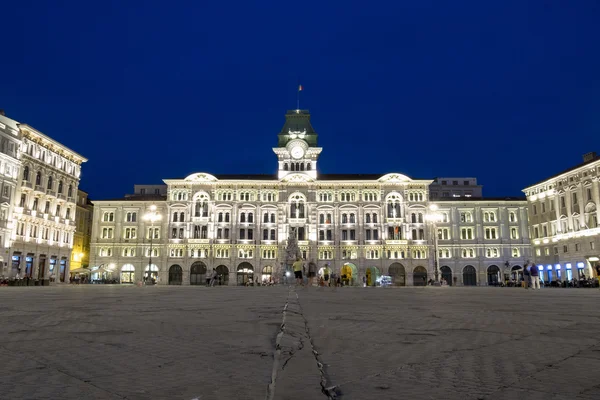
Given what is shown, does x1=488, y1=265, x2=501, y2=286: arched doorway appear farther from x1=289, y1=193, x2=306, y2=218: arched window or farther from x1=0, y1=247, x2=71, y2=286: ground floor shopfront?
x1=0, y1=247, x2=71, y2=286: ground floor shopfront

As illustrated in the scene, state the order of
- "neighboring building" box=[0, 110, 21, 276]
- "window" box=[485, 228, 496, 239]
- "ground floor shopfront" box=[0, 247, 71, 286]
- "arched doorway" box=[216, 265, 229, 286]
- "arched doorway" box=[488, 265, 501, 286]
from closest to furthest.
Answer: "neighboring building" box=[0, 110, 21, 276] → "ground floor shopfront" box=[0, 247, 71, 286] → "arched doorway" box=[216, 265, 229, 286] → "arched doorway" box=[488, 265, 501, 286] → "window" box=[485, 228, 496, 239]

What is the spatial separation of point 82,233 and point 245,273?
2925 centimetres

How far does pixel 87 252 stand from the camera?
261 ft

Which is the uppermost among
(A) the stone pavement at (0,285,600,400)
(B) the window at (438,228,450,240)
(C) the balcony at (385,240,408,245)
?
(B) the window at (438,228,450,240)

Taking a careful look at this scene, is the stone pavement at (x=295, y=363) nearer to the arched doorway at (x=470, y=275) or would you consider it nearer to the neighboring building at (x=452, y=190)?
the arched doorway at (x=470, y=275)

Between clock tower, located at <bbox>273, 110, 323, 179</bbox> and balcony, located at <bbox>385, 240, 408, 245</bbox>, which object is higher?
clock tower, located at <bbox>273, 110, 323, 179</bbox>

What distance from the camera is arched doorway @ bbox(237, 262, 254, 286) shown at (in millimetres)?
69562

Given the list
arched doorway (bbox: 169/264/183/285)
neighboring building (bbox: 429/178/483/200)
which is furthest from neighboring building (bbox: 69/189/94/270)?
neighboring building (bbox: 429/178/483/200)

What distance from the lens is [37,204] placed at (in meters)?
53.7

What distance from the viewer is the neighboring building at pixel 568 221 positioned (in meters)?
55.9

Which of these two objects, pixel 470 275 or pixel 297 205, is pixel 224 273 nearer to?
pixel 297 205

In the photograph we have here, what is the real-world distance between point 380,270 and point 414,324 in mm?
65125

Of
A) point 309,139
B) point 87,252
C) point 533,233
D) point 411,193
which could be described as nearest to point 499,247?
point 533,233

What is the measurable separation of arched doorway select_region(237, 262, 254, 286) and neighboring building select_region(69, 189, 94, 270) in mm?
26715
